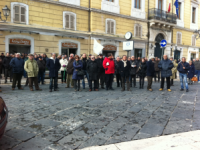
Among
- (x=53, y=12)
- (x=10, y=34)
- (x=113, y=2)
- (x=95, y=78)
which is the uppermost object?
(x=113, y=2)

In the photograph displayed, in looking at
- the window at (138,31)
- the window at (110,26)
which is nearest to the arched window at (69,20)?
the window at (110,26)

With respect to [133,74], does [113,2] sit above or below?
above

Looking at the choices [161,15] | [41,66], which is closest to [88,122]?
[41,66]

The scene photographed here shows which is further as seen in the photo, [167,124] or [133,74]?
[133,74]

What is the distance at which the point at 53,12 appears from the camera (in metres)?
16.2

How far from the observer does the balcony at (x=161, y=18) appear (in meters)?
22.9

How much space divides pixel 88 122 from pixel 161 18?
22330mm

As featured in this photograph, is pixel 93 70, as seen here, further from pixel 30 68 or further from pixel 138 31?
pixel 138 31

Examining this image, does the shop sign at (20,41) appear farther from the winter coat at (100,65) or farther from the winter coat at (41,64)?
the winter coat at (100,65)

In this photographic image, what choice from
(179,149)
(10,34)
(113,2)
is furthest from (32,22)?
(179,149)

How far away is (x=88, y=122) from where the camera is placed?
4.48 metres

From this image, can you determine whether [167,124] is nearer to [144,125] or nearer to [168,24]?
[144,125]

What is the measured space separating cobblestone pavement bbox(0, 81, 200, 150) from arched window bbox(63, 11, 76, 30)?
11.8 m

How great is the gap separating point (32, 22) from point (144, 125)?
13.7m
